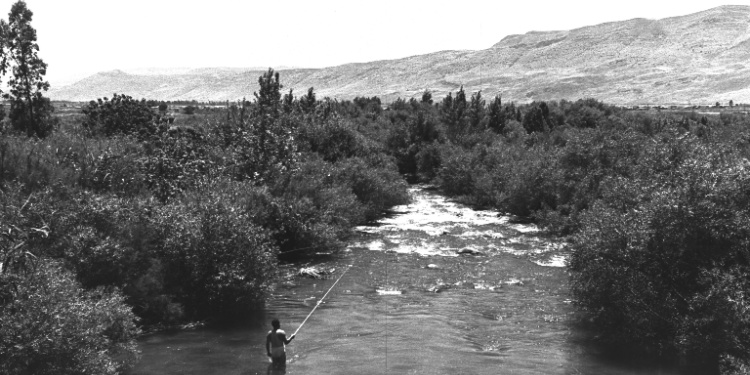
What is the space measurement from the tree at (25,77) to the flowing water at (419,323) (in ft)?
89.1

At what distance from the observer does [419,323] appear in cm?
2488

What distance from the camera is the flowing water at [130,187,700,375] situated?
67.9ft

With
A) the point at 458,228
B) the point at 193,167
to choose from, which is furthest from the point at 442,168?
the point at 193,167

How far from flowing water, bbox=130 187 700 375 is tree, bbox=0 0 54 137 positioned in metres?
27.2

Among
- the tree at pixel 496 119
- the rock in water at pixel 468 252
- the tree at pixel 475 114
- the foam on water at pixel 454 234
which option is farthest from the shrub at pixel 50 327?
the tree at pixel 496 119

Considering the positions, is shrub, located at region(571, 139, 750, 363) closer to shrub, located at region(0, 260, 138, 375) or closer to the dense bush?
shrub, located at region(0, 260, 138, 375)

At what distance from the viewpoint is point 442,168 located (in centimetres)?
6275

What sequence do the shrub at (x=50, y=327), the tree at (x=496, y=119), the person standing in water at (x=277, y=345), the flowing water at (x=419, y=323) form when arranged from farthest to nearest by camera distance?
the tree at (x=496, y=119) → the flowing water at (x=419, y=323) → the person standing in water at (x=277, y=345) → the shrub at (x=50, y=327)

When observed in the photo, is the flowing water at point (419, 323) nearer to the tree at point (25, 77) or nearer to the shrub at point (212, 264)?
the shrub at point (212, 264)

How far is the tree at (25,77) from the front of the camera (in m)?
45.8

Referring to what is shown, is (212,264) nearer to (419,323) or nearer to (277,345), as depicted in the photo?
(277,345)

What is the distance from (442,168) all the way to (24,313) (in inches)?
1961

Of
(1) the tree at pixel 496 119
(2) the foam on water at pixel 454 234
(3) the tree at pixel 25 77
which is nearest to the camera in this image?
(2) the foam on water at pixel 454 234

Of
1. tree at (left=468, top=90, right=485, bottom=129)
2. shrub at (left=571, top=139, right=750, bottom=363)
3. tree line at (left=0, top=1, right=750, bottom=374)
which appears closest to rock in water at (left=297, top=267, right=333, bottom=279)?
tree line at (left=0, top=1, right=750, bottom=374)
